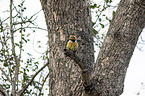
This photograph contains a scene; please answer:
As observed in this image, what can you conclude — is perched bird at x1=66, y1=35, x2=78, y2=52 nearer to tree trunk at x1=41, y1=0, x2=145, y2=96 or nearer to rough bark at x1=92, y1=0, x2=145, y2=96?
tree trunk at x1=41, y1=0, x2=145, y2=96

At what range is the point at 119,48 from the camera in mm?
2393

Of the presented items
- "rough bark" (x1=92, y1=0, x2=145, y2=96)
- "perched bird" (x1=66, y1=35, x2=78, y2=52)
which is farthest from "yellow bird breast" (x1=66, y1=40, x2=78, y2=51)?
"rough bark" (x1=92, y1=0, x2=145, y2=96)

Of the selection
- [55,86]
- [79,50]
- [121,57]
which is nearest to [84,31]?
[79,50]

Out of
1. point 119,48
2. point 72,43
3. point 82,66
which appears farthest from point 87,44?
point 82,66

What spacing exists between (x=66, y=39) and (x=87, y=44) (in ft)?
1.20

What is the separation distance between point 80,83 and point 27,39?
3.46 metres

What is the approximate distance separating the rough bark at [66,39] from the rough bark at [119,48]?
33 cm

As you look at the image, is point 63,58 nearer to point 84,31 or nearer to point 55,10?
point 84,31

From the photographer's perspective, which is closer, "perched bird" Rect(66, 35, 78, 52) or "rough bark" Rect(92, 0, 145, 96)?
"rough bark" Rect(92, 0, 145, 96)

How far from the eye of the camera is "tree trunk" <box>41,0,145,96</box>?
2.33 meters

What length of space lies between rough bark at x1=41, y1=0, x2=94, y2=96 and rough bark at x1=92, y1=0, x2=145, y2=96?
1.09ft

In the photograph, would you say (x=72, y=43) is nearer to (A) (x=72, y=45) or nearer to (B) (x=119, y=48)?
(A) (x=72, y=45)

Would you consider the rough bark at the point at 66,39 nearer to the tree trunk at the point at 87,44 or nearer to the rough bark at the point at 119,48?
the tree trunk at the point at 87,44

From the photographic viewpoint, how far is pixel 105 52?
7.97 ft
